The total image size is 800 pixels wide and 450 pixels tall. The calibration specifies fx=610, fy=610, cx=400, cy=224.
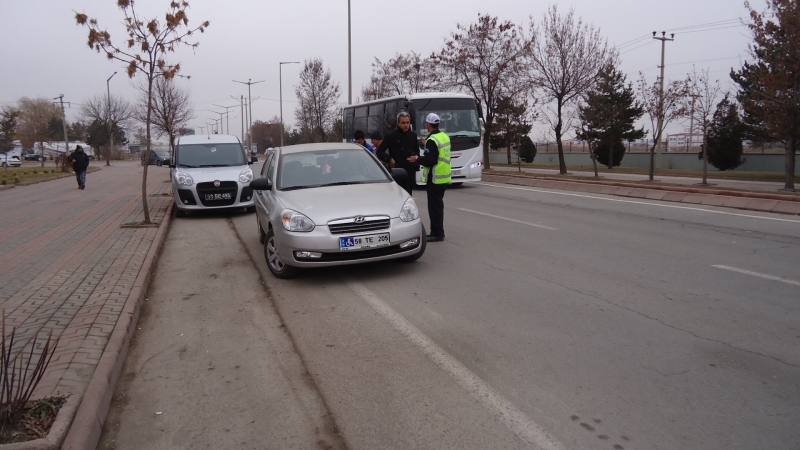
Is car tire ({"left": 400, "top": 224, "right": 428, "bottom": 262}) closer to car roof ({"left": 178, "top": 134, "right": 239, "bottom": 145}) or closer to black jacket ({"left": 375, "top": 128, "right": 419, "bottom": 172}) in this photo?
black jacket ({"left": 375, "top": 128, "right": 419, "bottom": 172})

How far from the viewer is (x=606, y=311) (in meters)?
5.70

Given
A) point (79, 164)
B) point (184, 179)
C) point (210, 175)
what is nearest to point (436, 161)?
point (210, 175)

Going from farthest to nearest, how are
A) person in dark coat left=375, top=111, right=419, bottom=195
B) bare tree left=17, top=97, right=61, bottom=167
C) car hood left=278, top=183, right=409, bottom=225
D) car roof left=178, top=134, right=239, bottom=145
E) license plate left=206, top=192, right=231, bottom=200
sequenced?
bare tree left=17, top=97, right=61, bottom=167 → car roof left=178, top=134, right=239, bottom=145 → license plate left=206, top=192, right=231, bottom=200 → person in dark coat left=375, top=111, right=419, bottom=195 → car hood left=278, top=183, right=409, bottom=225

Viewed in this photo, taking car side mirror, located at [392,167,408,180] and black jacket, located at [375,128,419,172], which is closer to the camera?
car side mirror, located at [392,167,408,180]

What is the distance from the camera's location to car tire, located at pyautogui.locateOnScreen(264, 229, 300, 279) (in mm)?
7191

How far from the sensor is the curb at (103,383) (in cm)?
342

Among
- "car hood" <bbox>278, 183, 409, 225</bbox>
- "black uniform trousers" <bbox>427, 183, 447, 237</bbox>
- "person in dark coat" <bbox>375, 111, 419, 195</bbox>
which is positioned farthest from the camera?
"person in dark coat" <bbox>375, 111, 419, 195</bbox>

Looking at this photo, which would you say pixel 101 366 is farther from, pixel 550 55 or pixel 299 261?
pixel 550 55

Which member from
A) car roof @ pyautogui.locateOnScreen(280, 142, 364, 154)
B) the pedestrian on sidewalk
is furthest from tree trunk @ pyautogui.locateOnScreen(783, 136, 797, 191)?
the pedestrian on sidewalk

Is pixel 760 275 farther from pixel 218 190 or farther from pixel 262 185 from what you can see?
pixel 218 190

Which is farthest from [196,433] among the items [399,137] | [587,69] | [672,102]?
[587,69]

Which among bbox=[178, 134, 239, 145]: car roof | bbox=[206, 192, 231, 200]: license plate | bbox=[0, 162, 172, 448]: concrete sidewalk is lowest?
bbox=[0, 162, 172, 448]: concrete sidewalk

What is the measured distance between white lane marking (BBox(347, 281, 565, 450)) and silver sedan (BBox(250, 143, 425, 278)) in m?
1.11

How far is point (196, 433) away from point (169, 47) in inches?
392
